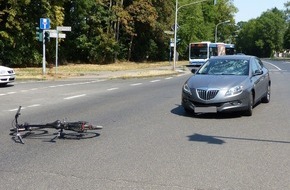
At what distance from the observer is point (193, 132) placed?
841 cm

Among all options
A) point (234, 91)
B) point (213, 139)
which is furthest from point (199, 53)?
point (213, 139)

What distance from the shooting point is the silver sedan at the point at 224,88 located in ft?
32.6

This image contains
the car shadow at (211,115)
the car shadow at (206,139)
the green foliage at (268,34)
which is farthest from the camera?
the green foliage at (268,34)

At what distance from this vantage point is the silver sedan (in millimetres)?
9938

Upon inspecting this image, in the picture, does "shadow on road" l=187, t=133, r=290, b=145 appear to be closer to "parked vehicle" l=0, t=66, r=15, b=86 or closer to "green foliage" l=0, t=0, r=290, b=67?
"parked vehicle" l=0, t=66, r=15, b=86

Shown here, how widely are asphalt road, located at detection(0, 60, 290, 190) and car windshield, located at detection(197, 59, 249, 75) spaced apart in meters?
1.16

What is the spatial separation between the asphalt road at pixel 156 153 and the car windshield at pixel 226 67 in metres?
1.16

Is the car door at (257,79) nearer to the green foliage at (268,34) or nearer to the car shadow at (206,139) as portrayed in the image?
the car shadow at (206,139)

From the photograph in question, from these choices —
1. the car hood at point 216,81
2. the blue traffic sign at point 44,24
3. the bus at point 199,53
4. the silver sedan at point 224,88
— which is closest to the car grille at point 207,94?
the silver sedan at point 224,88

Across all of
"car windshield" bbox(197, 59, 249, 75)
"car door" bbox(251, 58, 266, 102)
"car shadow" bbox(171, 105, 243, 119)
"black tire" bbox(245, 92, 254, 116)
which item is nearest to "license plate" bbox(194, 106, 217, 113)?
"car shadow" bbox(171, 105, 243, 119)

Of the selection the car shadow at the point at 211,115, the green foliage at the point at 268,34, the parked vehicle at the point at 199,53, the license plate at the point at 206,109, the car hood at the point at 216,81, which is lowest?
the car shadow at the point at 211,115

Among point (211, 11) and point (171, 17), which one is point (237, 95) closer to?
point (171, 17)

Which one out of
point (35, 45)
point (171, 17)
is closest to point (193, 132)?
point (35, 45)

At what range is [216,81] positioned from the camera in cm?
1029
